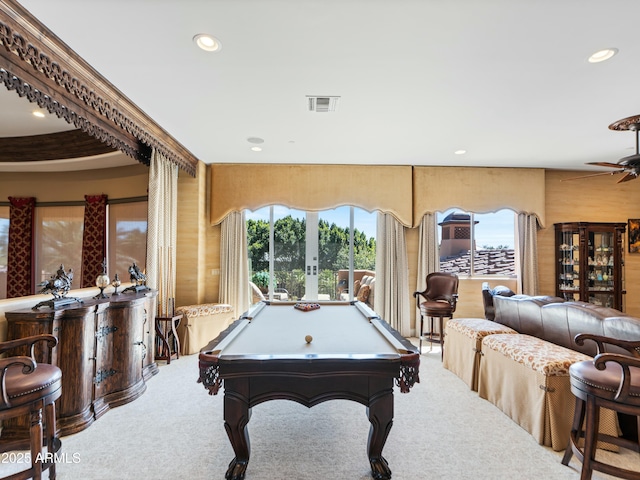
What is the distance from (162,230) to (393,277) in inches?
144

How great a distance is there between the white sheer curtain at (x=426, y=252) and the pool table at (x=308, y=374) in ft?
11.6

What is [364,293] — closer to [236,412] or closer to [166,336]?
[166,336]

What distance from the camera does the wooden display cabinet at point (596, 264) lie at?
210 inches

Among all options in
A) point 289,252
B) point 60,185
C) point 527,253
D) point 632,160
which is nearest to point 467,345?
point 632,160

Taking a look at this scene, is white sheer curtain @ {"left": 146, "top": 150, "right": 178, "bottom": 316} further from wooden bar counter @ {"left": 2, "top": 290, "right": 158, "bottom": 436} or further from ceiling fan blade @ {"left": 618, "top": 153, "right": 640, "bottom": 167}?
ceiling fan blade @ {"left": 618, "top": 153, "right": 640, "bottom": 167}

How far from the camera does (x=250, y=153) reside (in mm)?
4797

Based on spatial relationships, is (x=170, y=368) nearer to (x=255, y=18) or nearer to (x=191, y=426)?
(x=191, y=426)

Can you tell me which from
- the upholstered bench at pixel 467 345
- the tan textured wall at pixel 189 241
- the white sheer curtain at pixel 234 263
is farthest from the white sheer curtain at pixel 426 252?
the tan textured wall at pixel 189 241

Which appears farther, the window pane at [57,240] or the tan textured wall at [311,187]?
the tan textured wall at [311,187]

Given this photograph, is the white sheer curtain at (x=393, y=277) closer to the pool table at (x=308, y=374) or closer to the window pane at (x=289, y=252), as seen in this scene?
the window pane at (x=289, y=252)

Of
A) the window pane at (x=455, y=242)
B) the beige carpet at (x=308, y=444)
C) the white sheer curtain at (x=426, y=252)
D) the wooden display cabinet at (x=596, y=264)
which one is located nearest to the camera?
the beige carpet at (x=308, y=444)

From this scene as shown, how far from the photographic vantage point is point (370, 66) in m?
2.50

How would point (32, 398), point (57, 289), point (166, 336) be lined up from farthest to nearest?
1. point (166, 336)
2. point (57, 289)
3. point (32, 398)

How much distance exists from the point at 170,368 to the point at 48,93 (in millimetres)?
3111
